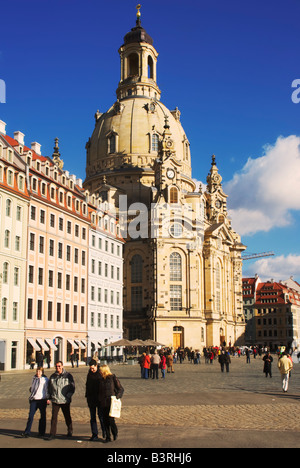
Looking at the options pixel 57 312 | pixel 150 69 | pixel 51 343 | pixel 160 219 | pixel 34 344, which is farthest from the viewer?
pixel 150 69

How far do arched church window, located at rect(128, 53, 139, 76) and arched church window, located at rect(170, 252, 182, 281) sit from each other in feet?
162

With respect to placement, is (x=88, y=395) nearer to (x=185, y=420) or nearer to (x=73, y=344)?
(x=185, y=420)

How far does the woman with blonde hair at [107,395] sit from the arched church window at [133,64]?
11563 centimetres

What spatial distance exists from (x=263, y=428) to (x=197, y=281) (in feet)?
266

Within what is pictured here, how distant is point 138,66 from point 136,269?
166 feet

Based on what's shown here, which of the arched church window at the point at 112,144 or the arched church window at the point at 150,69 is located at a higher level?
the arched church window at the point at 150,69

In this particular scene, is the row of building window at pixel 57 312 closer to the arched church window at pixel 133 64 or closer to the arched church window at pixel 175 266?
the arched church window at pixel 175 266

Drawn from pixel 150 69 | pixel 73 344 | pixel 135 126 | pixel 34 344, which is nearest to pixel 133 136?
pixel 135 126

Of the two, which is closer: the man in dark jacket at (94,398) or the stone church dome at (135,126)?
the man in dark jacket at (94,398)

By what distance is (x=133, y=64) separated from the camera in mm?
124562

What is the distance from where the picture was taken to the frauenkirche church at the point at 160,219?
92875mm

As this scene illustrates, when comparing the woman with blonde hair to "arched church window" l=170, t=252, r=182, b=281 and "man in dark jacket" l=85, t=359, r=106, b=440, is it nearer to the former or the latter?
"man in dark jacket" l=85, t=359, r=106, b=440

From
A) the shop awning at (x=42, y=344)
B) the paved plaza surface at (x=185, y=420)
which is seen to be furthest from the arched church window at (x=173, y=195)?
the paved plaza surface at (x=185, y=420)

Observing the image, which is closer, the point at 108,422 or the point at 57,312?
the point at 108,422
